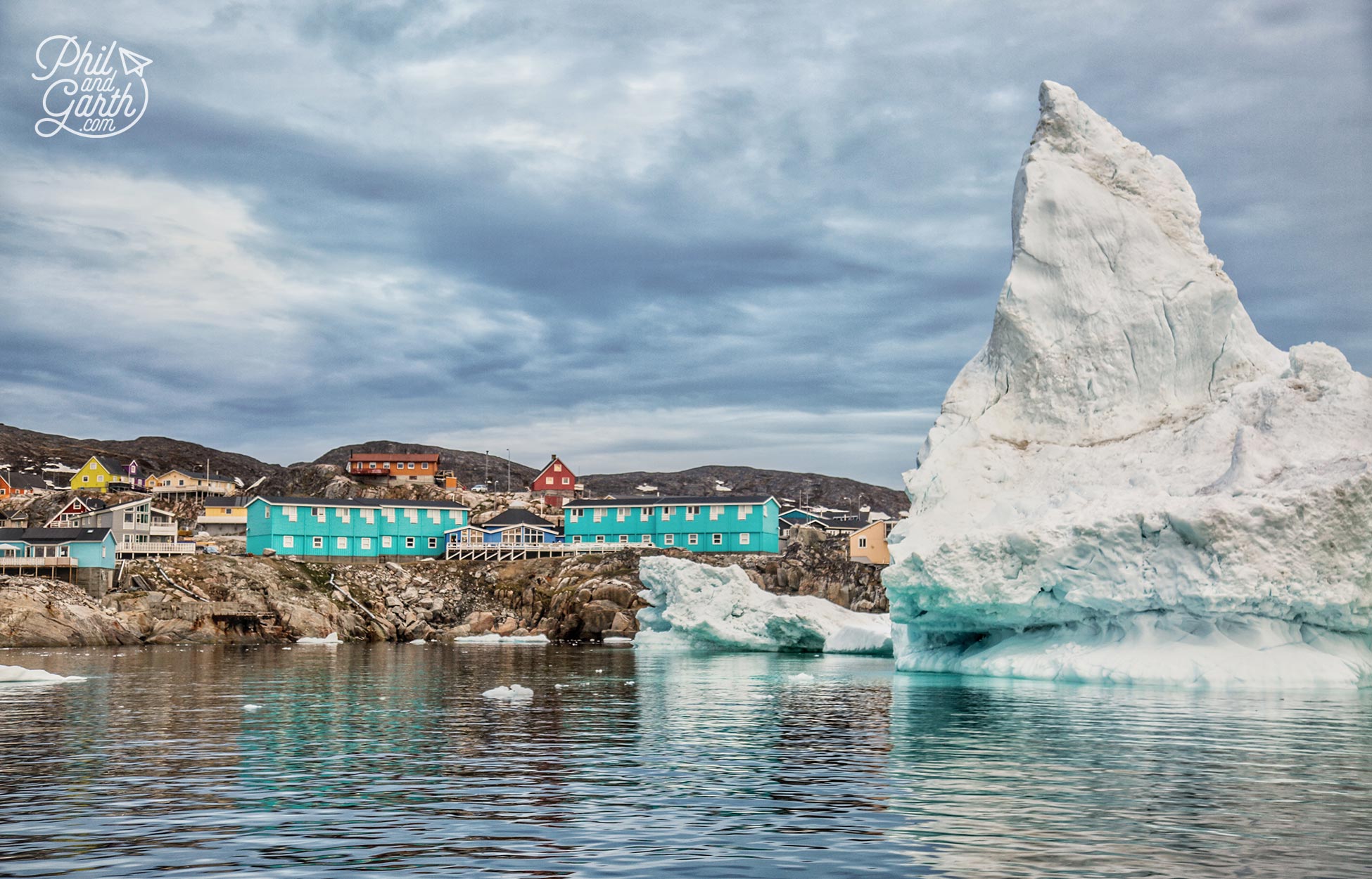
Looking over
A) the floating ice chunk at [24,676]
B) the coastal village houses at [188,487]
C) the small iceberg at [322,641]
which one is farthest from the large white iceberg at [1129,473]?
the coastal village houses at [188,487]

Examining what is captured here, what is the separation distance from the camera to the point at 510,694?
2922 centimetres

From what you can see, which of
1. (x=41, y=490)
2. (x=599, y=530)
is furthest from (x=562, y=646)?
(x=41, y=490)

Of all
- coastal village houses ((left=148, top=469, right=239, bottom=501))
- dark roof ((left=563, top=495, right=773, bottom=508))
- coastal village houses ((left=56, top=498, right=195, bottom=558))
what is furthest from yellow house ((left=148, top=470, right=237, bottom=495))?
dark roof ((left=563, top=495, right=773, bottom=508))

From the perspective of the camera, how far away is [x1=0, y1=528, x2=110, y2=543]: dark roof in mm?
74125

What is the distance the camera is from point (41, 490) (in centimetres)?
11762

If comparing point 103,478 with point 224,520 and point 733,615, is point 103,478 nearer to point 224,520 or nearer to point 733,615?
point 224,520

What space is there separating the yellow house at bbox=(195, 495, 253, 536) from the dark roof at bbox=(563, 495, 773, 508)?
30918 millimetres

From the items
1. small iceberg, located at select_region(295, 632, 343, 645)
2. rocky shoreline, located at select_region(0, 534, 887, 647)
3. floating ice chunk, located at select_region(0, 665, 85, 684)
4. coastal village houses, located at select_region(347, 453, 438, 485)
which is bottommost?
small iceberg, located at select_region(295, 632, 343, 645)

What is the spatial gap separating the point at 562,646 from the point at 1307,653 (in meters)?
43.8

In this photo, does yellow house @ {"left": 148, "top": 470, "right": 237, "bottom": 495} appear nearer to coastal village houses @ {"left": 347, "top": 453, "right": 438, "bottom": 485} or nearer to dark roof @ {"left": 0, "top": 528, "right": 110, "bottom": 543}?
coastal village houses @ {"left": 347, "top": 453, "right": 438, "bottom": 485}

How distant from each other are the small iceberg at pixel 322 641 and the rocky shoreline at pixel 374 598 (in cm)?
173

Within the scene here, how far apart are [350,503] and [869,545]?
44.8m

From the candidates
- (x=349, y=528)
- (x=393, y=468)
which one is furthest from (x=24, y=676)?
(x=393, y=468)

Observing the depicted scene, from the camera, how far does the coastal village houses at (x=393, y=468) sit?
132m
